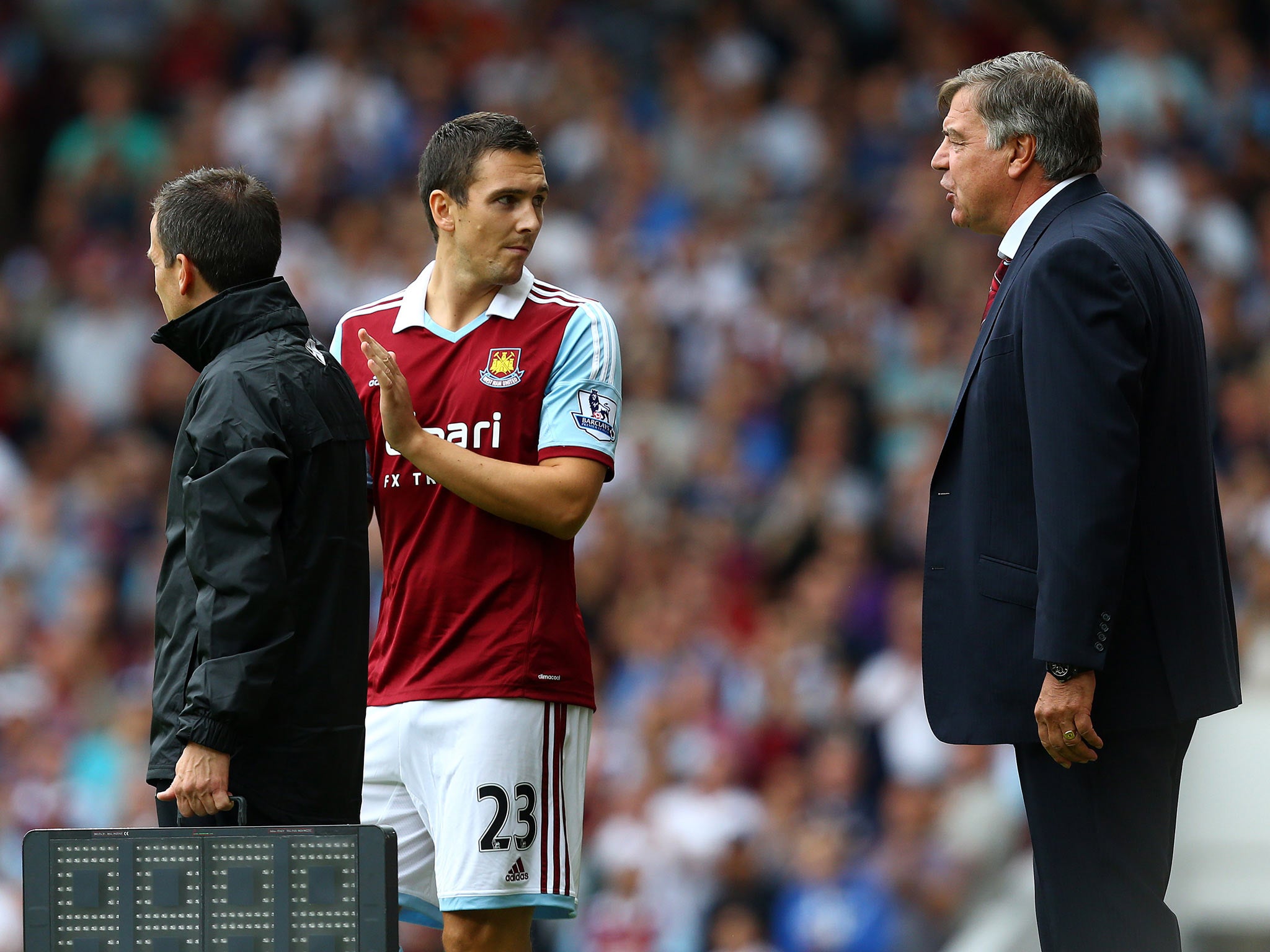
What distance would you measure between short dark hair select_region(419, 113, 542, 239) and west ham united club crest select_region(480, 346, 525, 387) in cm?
33

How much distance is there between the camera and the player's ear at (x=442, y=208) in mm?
4184

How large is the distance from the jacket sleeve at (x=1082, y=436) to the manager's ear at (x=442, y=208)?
1.37 meters

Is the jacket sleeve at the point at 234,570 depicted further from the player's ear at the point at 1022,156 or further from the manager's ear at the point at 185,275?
the player's ear at the point at 1022,156

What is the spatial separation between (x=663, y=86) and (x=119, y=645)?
5.02 m

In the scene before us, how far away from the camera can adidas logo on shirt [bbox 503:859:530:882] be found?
3.94 meters

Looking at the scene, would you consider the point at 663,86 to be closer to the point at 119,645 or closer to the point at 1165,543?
the point at 119,645

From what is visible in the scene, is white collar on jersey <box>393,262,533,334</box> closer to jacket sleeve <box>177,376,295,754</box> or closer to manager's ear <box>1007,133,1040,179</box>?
jacket sleeve <box>177,376,295,754</box>

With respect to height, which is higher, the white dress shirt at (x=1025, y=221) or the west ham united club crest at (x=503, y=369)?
the white dress shirt at (x=1025, y=221)

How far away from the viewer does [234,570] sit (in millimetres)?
3410

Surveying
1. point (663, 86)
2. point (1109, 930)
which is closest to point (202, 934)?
point (1109, 930)

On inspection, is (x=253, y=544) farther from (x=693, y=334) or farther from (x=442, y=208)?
(x=693, y=334)

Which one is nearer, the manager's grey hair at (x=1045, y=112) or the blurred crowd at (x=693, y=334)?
the manager's grey hair at (x=1045, y=112)

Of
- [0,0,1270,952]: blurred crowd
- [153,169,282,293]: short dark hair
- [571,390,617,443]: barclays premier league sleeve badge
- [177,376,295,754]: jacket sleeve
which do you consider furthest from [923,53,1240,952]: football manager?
[0,0,1270,952]: blurred crowd

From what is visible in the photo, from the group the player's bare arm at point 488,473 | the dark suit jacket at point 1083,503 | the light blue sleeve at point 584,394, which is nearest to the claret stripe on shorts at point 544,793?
the player's bare arm at point 488,473
